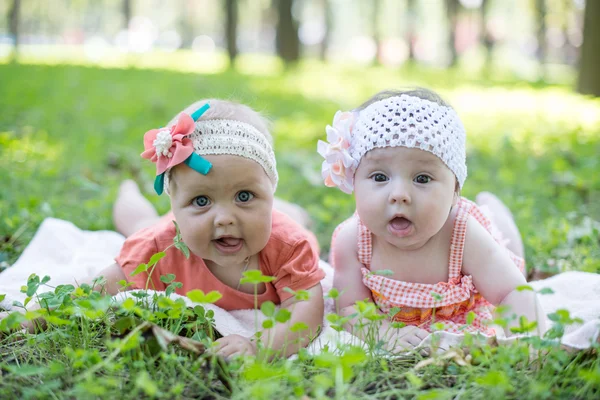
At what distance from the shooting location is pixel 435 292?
2654mm

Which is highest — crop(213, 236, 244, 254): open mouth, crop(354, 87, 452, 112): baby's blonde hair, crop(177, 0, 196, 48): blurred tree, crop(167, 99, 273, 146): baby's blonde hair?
crop(177, 0, 196, 48): blurred tree

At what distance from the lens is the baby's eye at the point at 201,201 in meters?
2.57

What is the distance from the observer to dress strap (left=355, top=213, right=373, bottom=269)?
281 centimetres

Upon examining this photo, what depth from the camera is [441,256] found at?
2.69m

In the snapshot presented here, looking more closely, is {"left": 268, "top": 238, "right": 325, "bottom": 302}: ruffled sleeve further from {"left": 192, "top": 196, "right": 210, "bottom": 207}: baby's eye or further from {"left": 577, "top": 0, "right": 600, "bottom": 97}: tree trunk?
{"left": 577, "top": 0, "right": 600, "bottom": 97}: tree trunk

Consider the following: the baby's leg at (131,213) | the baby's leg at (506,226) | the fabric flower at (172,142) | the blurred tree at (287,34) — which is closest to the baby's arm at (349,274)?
the fabric flower at (172,142)

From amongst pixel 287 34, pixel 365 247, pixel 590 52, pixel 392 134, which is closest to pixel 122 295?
pixel 365 247

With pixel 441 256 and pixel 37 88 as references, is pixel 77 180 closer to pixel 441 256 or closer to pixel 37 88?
pixel 441 256

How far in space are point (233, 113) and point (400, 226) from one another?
2.95 ft

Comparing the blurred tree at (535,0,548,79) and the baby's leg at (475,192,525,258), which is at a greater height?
the blurred tree at (535,0,548,79)

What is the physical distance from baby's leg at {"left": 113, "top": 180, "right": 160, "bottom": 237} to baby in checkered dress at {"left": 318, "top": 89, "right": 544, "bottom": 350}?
64.7 inches

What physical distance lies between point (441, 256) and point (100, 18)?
71.6 metres

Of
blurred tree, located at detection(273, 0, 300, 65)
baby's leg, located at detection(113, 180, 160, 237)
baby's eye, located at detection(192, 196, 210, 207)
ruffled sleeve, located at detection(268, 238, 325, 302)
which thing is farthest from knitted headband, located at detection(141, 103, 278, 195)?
blurred tree, located at detection(273, 0, 300, 65)

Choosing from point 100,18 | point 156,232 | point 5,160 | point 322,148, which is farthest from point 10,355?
point 100,18
